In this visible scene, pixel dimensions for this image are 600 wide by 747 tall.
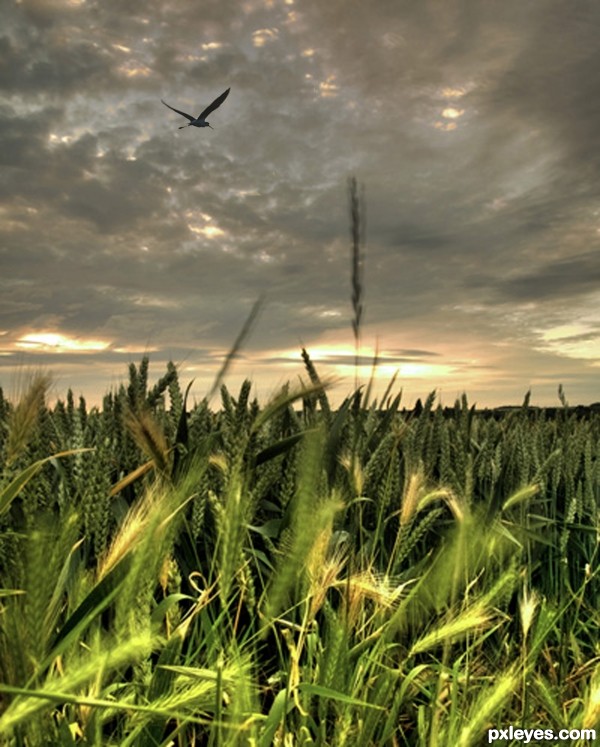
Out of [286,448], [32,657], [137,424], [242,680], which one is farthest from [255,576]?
[32,657]

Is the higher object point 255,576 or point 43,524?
point 43,524

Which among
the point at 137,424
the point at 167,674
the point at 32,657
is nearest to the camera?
the point at 32,657

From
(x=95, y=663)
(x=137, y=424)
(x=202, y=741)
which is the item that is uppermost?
(x=137, y=424)

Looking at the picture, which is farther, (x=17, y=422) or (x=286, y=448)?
(x=286, y=448)

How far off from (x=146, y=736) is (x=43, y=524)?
1.93 feet

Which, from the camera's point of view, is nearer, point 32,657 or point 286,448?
point 32,657

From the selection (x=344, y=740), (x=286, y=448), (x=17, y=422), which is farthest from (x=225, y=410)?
(x=344, y=740)

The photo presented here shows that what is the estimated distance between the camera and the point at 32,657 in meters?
1.06

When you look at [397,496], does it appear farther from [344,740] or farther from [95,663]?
[95,663]

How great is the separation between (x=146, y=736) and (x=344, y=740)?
384 millimetres

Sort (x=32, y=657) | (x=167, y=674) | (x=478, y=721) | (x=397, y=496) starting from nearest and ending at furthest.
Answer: (x=32, y=657) < (x=167, y=674) < (x=478, y=721) < (x=397, y=496)

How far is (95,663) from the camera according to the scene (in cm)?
108

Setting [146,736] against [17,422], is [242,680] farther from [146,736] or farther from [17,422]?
[17,422]

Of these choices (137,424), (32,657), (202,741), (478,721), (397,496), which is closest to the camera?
(32,657)
